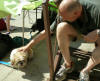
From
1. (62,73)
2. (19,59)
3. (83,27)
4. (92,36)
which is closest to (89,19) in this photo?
(83,27)

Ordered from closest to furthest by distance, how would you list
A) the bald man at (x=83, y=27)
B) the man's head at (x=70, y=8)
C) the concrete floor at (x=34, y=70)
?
the man's head at (x=70, y=8)
the bald man at (x=83, y=27)
the concrete floor at (x=34, y=70)

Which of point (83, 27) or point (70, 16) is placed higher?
point (70, 16)

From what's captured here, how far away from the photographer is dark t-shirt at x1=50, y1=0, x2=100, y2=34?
175 cm

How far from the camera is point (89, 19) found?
179 centimetres

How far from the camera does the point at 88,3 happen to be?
72.7 inches

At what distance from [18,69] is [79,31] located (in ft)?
3.39

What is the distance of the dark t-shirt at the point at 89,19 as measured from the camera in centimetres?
175

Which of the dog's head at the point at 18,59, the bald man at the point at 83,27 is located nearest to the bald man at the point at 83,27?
the bald man at the point at 83,27

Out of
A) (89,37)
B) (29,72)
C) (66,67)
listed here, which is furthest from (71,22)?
(29,72)

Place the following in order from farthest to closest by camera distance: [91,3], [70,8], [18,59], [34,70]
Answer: [34,70] < [18,59] < [91,3] < [70,8]

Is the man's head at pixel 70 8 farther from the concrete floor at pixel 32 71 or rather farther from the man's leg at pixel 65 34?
the concrete floor at pixel 32 71

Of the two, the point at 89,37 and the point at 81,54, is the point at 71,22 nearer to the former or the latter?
the point at 89,37

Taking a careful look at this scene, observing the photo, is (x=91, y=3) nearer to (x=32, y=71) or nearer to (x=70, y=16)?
(x=70, y=16)

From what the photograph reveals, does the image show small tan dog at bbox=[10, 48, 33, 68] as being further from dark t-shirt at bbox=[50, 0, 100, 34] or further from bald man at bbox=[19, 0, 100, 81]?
dark t-shirt at bbox=[50, 0, 100, 34]
